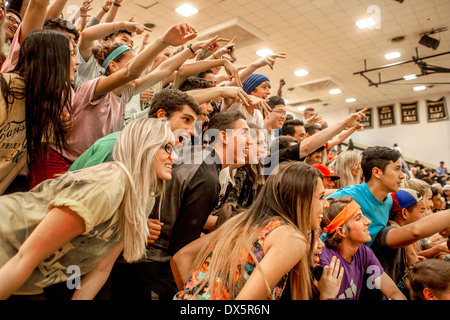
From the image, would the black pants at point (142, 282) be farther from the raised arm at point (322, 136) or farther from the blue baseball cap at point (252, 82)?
the blue baseball cap at point (252, 82)

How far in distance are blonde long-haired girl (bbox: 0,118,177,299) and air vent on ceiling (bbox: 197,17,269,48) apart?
5.61 meters

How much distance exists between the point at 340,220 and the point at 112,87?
5.23ft

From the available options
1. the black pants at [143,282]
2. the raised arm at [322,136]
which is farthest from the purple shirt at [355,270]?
the black pants at [143,282]

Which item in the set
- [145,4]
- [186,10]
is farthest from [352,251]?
[145,4]

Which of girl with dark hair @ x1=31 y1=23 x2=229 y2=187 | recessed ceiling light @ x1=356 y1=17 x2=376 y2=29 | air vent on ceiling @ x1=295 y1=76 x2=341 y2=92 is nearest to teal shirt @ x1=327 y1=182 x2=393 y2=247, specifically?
girl with dark hair @ x1=31 y1=23 x2=229 y2=187

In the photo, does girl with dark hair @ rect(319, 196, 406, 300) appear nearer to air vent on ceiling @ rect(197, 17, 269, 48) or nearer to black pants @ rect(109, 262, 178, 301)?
black pants @ rect(109, 262, 178, 301)

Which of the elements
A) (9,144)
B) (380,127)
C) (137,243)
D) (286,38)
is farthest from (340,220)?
(380,127)

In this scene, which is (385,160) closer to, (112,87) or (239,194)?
(239,194)

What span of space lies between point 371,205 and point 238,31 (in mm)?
5222

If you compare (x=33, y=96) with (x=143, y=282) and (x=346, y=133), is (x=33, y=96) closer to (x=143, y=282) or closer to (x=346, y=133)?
(x=143, y=282)

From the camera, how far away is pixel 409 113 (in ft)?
40.3

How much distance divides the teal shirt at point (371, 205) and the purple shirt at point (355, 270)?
0.98 feet

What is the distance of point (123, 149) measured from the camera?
3.89 ft

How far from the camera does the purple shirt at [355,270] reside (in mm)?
1730
